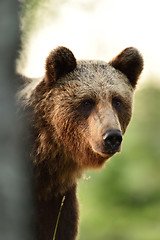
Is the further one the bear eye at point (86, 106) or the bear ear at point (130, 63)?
the bear ear at point (130, 63)

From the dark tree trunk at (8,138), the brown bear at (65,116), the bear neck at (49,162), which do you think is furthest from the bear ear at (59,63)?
the dark tree trunk at (8,138)

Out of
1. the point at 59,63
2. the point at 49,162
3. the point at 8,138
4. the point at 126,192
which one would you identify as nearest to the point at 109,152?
the point at 49,162

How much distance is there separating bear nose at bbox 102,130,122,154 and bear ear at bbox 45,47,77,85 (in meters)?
1.00

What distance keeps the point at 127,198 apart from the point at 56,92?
36.0ft

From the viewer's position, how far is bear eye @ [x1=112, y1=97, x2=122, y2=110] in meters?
5.19

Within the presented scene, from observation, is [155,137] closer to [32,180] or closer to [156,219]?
[156,219]

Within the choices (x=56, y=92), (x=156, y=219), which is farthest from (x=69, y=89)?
(x=156, y=219)

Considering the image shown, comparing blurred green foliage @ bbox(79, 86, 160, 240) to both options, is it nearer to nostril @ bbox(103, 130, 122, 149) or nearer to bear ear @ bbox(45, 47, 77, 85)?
bear ear @ bbox(45, 47, 77, 85)

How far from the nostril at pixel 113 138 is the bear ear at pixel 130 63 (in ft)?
3.92

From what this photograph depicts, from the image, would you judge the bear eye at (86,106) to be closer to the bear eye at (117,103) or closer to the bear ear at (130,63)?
the bear eye at (117,103)

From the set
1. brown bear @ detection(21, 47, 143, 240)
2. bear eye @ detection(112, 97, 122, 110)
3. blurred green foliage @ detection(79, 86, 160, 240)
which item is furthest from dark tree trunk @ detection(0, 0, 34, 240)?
blurred green foliage @ detection(79, 86, 160, 240)

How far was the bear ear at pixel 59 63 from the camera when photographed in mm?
5180

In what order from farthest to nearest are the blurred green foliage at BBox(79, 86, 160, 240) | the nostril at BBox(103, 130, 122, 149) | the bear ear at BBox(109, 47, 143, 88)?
the blurred green foliage at BBox(79, 86, 160, 240) < the bear ear at BBox(109, 47, 143, 88) < the nostril at BBox(103, 130, 122, 149)

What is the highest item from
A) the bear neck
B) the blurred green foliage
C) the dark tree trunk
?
the blurred green foliage
